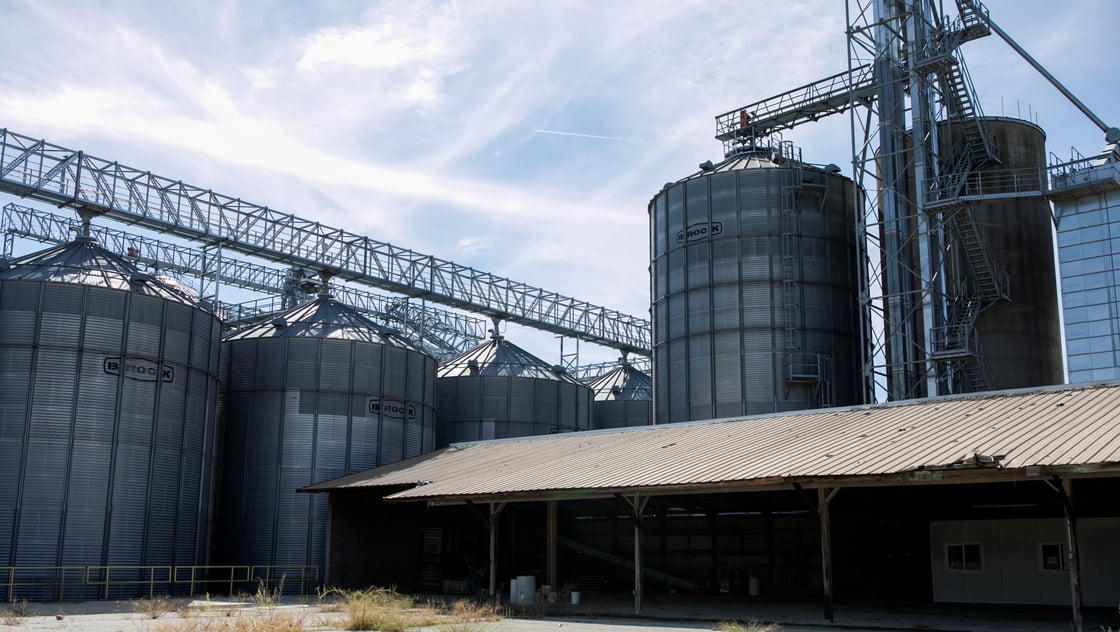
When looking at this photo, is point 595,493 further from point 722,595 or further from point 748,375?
point 748,375

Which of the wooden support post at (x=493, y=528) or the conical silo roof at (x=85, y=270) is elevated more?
the conical silo roof at (x=85, y=270)

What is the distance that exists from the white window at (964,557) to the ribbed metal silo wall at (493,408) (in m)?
23.8

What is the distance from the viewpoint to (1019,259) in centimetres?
4056

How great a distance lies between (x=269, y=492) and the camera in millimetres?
38750

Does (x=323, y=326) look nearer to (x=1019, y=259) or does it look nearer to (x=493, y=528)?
(x=493, y=528)

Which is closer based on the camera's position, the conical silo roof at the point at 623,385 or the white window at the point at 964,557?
the white window at the point at 964,557

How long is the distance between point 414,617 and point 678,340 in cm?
2203

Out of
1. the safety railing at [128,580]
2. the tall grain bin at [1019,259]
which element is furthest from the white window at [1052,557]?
the safety railing at [128,580]

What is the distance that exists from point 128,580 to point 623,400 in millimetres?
35203

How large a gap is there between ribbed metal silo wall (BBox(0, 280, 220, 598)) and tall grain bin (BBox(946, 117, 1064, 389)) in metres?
29.0

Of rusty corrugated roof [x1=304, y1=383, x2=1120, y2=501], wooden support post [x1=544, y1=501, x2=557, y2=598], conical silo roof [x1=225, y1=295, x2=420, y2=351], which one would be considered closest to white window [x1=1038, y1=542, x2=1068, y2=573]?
rusty corrugated roof [x1=304, y1=383, x2=1120, y2=501]

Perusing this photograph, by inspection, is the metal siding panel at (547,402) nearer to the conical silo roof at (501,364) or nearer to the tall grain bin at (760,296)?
the conical silo roof at (501,364)

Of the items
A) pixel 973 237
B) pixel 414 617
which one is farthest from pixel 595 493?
pixel 973 237

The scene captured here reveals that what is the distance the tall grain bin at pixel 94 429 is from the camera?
31188 mm
